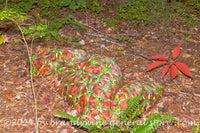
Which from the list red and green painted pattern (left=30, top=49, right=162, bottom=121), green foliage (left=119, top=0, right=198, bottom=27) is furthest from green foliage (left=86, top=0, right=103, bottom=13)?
red and green painted pattern (left=30, top=49, right=162, bottom=121)

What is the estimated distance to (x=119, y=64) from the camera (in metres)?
4.77

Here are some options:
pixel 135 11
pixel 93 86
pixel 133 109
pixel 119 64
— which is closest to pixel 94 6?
pixel 135 11

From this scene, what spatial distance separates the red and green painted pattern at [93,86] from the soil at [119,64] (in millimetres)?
198

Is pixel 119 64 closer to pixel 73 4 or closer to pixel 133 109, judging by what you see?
pixel 133 109

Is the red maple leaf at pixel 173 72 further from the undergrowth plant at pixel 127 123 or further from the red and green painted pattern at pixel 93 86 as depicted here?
the undergrowth plant at pixel 127 123

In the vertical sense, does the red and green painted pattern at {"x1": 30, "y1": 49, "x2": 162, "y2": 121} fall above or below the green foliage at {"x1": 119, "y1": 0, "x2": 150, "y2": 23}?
below

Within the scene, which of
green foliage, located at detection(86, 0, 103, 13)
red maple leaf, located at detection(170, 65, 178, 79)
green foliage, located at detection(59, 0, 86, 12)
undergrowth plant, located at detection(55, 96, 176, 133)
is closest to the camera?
undergrowth plant, located at detection(55, 96, 176, 133)

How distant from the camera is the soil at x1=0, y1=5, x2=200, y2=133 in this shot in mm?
3369

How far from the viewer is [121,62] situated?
4844 mm

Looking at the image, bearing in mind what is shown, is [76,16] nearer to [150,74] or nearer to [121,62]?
[121,62]

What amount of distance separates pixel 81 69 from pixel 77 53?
58cm

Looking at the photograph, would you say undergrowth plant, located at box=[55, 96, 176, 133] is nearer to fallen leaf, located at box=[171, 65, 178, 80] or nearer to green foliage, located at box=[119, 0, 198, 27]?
fallen leaf, located at box=[171, 65, 178, 80]

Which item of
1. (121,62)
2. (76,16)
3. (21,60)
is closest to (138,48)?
(121,62)

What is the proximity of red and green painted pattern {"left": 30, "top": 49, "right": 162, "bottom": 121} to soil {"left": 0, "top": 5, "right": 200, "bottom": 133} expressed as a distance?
7.8 inches
